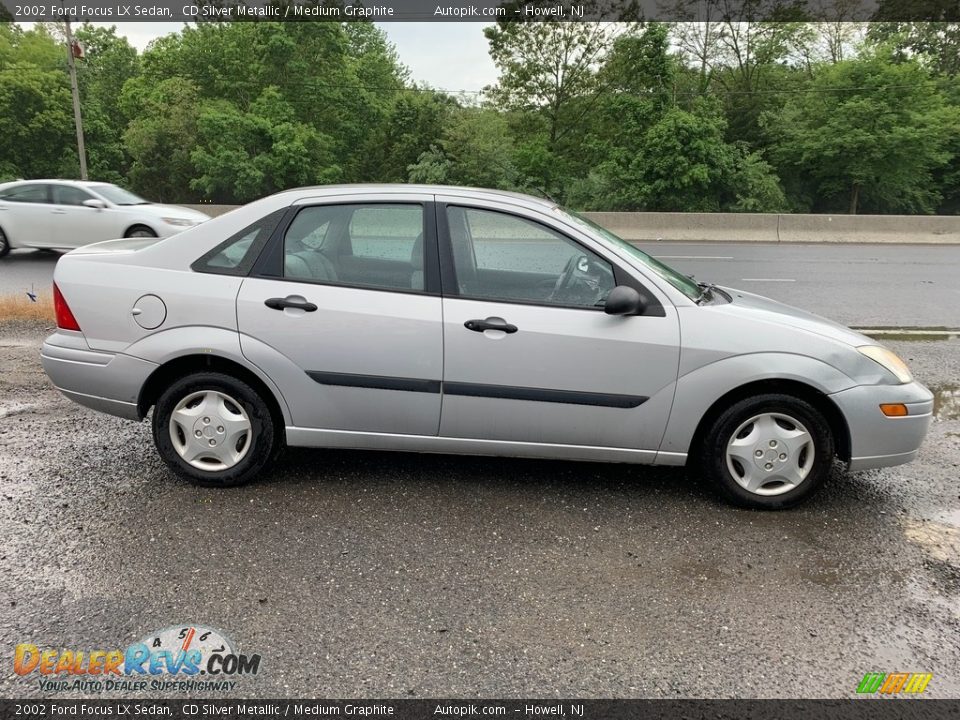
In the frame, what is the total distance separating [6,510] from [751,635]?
3.46 m

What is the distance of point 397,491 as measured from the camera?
12.9ft

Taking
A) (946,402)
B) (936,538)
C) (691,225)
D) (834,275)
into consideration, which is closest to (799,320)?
(936,538)

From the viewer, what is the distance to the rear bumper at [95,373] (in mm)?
3846

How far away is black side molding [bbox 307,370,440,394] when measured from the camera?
12.2ft

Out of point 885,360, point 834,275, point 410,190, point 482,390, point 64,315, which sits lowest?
point 834,275

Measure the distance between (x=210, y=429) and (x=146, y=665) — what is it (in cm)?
149

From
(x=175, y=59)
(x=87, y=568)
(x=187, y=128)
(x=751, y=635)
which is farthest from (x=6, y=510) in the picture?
(x=175, y=59)

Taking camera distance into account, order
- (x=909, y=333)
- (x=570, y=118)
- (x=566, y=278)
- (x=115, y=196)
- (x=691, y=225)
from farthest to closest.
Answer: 1. (x=570, y=118)
2. (x=691, y=225)
3. (x=115, y=196)
4. (x=909, y=333)
5. (x=566, y=278)

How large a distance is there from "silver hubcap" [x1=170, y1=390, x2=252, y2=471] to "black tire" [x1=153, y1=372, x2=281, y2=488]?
1cm

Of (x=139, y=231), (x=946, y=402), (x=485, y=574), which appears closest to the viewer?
(x=485, y=574)

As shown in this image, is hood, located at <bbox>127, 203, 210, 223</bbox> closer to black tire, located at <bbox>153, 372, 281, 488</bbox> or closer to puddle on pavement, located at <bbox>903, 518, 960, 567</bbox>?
black tire, located at <bbox>153, 372, 281, 488</bbox>

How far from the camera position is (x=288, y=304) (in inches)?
147

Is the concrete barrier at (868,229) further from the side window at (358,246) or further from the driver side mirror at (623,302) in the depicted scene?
the side window at (358,246)

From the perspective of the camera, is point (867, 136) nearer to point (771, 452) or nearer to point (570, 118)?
point (570, 118)
